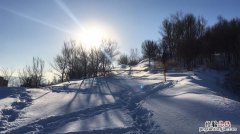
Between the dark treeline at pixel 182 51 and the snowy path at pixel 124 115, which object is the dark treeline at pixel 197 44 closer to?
the dark treeline at pixel 182 51

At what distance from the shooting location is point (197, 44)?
4275 cm

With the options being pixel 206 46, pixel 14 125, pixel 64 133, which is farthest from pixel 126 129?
pixel 206 46

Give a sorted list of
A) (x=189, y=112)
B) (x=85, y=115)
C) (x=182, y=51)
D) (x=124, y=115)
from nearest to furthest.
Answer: (x=189, y=112)
(x=124, y=115)
(x=85, y=115)
(x=182, y=51)

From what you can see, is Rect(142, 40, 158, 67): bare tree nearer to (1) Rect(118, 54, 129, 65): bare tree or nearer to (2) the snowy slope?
(1) Rect(118, 54, 129, 65): bare tree

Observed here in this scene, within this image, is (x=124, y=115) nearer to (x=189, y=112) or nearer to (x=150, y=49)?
(x=189, y=112)

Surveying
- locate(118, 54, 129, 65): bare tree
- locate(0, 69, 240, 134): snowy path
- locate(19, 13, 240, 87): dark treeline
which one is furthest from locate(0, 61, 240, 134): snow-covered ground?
locate(118, 54, 129, 65): bare tree

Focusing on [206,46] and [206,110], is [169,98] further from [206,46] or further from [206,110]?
[206,46]

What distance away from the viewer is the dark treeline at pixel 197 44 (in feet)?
139

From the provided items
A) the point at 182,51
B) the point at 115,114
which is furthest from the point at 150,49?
the point at 115,114

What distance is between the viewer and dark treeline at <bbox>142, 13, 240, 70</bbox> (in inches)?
1663

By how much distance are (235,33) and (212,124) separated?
3948 centimetres

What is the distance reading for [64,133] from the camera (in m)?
6.73

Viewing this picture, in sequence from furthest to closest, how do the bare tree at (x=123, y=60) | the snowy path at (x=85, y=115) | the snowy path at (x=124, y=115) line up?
the bare tree at (x=123, y=60) → the snowy path at (x=85, y=115) → the snowy path at (x=124, y=115)

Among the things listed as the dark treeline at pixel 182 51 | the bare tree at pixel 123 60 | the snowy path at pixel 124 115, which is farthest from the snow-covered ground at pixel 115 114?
the bare tree at pixel 123 60
